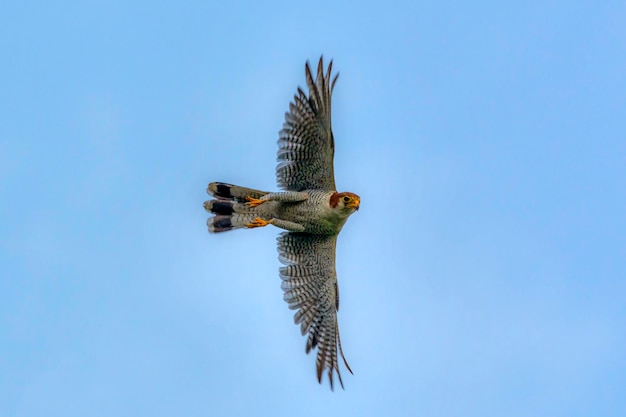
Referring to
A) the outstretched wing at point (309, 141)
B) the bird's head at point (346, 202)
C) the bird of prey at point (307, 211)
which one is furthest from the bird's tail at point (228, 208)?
the bird's head at point (346, 202)

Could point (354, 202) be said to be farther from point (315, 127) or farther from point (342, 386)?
point (342, 386)

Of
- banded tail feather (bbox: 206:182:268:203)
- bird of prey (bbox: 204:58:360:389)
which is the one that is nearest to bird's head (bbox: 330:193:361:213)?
bird of prey (bbox: 204:58:360:389)

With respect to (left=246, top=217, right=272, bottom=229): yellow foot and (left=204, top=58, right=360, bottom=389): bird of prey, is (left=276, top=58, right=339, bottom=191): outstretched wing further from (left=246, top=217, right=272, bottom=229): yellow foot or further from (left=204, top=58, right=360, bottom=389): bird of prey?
(left=246, top=217, right=272, bottom=229): yellow foot

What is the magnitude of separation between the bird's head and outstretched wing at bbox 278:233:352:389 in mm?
1626

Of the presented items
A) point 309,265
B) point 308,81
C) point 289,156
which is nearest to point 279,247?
point 309,265

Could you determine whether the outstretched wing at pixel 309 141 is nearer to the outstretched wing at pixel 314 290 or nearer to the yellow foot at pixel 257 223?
the yellow foot at pixel 257 223

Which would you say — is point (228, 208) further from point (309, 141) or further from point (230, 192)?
point (309, 141)

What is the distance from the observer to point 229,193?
73.3 ft

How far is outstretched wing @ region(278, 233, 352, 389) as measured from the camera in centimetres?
2274

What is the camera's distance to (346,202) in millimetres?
20984

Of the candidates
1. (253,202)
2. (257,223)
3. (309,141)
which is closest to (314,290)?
(257,223)

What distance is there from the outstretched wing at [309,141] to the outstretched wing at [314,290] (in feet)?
4.55

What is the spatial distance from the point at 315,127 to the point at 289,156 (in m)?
0.88

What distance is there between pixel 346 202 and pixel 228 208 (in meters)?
2.73
